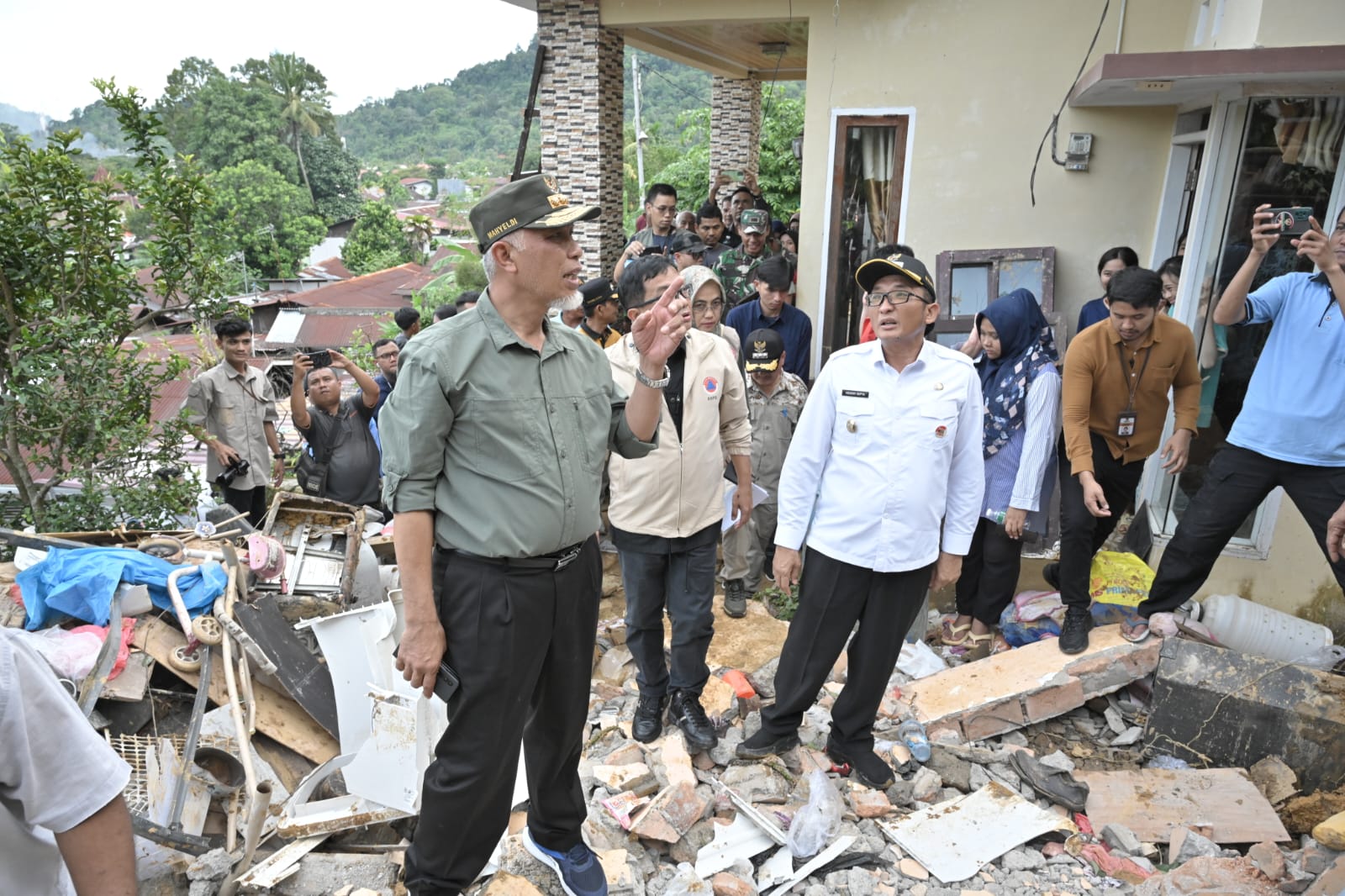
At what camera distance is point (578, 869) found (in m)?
2.62

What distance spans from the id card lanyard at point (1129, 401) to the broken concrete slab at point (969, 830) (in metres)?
1.83

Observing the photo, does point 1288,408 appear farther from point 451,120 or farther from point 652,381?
point 451,120

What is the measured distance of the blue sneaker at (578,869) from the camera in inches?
103

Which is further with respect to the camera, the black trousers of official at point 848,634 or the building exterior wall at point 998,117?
the building exterior wall at point 998,117

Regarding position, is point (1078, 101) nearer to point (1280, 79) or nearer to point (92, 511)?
point (1280, 79)

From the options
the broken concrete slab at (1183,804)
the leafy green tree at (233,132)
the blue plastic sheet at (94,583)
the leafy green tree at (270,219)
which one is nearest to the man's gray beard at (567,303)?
the blue plastic sheet at (94,583)

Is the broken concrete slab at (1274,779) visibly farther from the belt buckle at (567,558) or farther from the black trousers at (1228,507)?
the belt buckle at (567,558)

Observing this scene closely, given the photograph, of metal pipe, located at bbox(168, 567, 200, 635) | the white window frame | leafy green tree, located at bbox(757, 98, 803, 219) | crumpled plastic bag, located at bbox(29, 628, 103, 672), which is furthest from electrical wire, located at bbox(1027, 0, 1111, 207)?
leafy green tree, located at bbox(757, 98, 803, 219)

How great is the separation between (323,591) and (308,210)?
54231mm

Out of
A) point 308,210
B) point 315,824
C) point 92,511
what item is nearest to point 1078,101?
point 315,824

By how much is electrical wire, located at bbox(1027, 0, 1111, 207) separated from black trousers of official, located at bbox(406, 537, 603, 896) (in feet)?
18.8

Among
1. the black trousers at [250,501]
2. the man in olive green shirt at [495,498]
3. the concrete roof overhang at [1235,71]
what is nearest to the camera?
the man in olive green shirt at [495,498]

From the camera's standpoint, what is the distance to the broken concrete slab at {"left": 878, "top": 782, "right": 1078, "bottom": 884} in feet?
9.50

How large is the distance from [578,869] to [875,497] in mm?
1638
